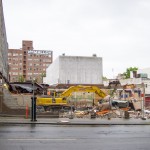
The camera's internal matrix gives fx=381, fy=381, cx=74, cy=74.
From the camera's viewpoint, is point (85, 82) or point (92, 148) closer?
point (92, 148)

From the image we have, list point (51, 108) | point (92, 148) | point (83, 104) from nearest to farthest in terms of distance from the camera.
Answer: point (92, 148) < point (51, 108) < point (83, 104)

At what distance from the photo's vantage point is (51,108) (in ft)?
157

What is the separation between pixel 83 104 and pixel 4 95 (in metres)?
20.9

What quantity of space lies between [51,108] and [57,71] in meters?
55.5

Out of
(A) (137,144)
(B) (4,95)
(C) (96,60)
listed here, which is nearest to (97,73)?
(C) (96,60)

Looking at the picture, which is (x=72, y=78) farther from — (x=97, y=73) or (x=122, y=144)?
(x=122, y=144)

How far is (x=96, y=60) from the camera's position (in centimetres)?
9881

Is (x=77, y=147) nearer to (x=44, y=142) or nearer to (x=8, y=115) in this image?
(x=44, y=142)

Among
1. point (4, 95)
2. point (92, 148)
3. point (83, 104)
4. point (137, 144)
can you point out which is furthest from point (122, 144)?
point (83, 104)

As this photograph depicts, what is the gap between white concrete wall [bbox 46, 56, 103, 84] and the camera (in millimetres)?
98938

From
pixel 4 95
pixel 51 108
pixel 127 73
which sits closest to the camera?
pixel 4 95

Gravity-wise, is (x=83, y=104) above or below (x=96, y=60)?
below

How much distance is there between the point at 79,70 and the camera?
100 meters

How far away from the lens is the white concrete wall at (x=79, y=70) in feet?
325
